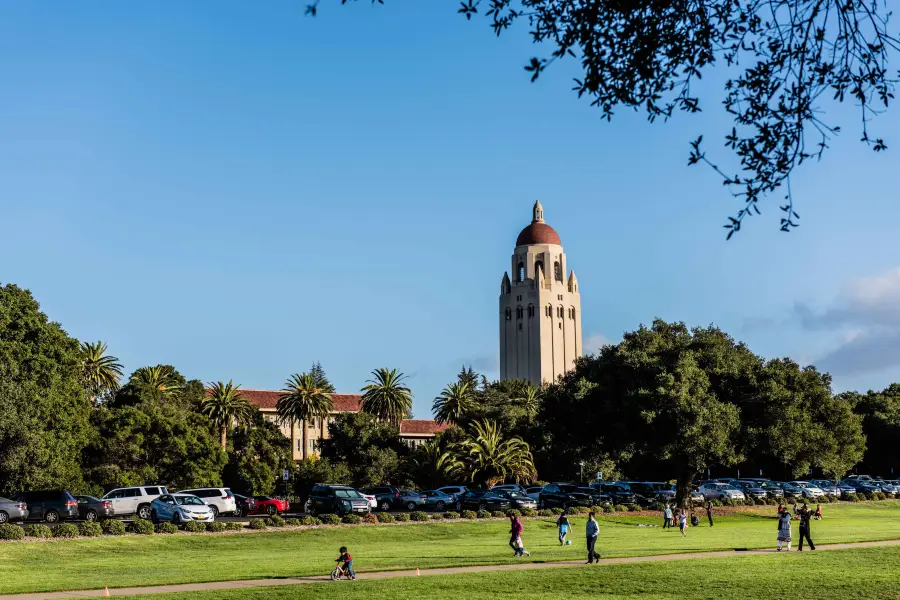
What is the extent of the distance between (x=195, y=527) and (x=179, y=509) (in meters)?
2.44

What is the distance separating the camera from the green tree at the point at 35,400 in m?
57.2

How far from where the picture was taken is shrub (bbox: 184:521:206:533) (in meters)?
44.7

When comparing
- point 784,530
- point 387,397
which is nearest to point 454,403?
point 387,397

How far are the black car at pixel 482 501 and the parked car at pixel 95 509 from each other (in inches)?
806

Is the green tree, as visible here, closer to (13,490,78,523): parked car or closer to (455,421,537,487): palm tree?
(13,490,78,523): parked car

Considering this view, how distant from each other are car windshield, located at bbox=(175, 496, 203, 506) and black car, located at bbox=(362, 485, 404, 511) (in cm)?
1577

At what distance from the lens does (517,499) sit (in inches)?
2356

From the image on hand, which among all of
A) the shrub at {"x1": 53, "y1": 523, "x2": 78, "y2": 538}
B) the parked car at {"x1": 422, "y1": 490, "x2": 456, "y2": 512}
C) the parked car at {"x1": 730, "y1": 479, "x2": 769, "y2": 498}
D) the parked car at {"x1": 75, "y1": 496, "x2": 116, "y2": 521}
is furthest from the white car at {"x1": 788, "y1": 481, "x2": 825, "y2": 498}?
the shrub at {"x1": 53, "y1": 523, "x2": 78, "y2": 538}

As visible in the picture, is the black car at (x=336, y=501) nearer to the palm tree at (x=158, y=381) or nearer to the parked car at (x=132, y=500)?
the parked car at (x=132, y=500)

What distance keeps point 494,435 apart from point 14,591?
56159 mm

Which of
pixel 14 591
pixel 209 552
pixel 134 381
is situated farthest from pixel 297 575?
pixel 134 381

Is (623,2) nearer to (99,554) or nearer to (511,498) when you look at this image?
(99,554)

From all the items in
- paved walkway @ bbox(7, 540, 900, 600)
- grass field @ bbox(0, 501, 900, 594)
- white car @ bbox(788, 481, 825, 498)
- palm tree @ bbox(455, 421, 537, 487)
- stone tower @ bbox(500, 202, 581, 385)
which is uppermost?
stone tower @ bbox(500, 202, 581, 385)

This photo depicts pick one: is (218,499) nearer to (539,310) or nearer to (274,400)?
(274,400)
